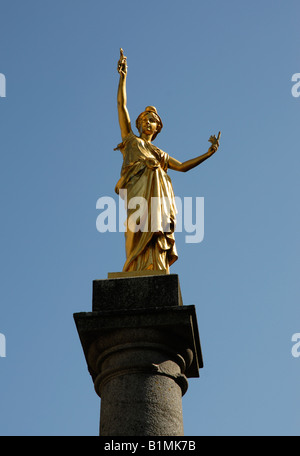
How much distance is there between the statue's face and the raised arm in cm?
24

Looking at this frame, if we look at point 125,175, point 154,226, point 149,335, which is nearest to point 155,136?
point 125,175

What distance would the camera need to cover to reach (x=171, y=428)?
7.44 metres

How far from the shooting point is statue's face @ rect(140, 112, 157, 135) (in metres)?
11.8

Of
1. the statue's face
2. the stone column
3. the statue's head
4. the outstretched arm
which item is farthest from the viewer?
the statue's head

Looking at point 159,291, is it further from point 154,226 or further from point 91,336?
point 154,226

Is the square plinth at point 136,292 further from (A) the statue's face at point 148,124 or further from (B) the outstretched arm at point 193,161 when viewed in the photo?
(A) the statue's face at point 148,124

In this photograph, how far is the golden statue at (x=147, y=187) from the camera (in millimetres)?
9773

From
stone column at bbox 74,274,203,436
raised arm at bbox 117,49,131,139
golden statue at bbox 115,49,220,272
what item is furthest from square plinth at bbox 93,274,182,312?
raised arm at bbox 117,49,131,139

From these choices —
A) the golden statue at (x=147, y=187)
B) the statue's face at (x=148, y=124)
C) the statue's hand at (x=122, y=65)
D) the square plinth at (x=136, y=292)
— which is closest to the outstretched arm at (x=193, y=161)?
the golden statue at (x=147, y=187)

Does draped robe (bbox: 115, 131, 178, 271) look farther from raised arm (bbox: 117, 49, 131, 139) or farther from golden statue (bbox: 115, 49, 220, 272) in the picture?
raised arm (bbox: 117, 49, 131, 139)

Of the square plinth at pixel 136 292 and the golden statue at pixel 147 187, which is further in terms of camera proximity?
the golden statue at pixel 147 187

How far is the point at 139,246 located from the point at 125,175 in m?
1.45

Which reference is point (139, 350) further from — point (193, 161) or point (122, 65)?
point (122, 65)

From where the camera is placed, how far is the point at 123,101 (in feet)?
39.3
